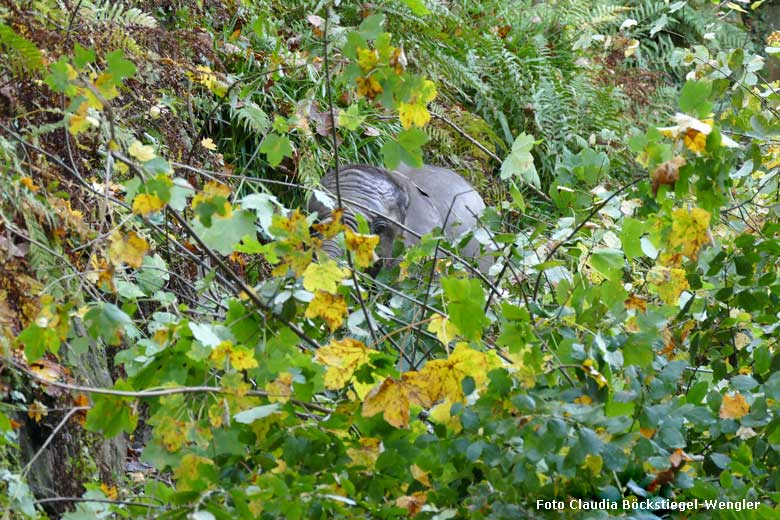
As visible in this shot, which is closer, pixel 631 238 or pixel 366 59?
pixel 366 59

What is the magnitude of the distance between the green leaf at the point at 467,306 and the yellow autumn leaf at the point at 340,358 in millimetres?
204

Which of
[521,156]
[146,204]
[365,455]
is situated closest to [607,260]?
[521,156]

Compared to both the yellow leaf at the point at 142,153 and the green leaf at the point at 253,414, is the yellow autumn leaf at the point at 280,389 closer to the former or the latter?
the green leaf at the point at 253,414

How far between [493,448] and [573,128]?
6.42 metres

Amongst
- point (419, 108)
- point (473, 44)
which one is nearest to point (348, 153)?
point (473, 44)

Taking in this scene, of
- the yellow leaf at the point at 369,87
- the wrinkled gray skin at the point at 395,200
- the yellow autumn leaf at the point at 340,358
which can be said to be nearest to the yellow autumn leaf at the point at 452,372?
the yellow autumn leaf at the point at 340,358

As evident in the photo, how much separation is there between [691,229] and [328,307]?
75 cm

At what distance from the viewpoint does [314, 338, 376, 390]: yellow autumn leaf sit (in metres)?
1.99

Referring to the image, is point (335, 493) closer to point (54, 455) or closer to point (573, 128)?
point (54, 455)

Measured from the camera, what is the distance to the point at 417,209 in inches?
215

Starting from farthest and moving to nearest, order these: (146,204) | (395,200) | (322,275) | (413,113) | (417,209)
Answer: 1. (417,209)
2. (395,200)
3. (413,113)
4. (322,275)
5. (146,204)

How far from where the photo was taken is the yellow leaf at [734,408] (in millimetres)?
2225

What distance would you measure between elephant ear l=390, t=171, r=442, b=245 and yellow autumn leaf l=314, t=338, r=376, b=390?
3.34 meters

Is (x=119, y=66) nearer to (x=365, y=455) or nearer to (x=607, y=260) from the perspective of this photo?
(x=365, y=455)
